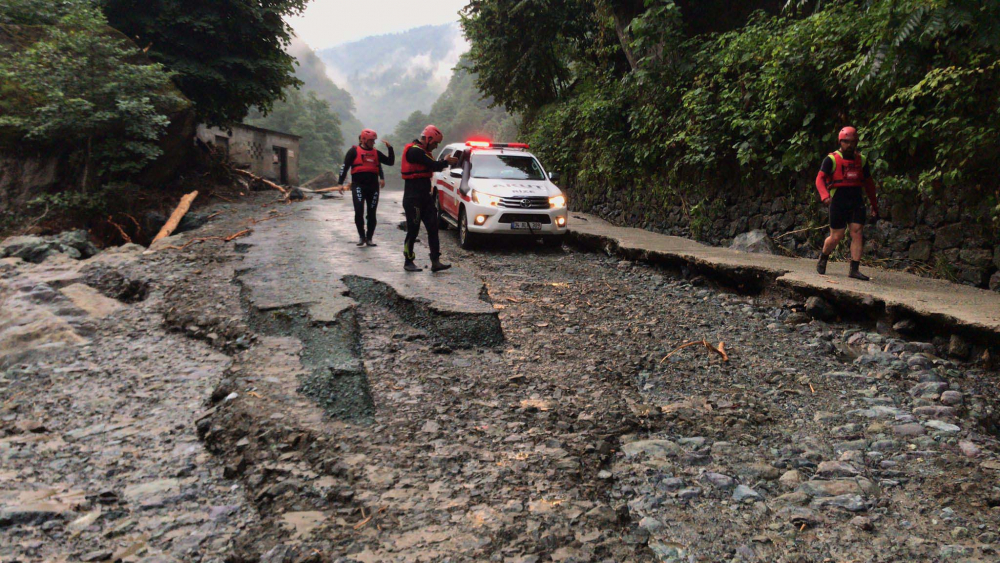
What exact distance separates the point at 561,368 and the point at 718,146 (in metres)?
6.34

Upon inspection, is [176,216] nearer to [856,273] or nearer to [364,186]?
[364,186]

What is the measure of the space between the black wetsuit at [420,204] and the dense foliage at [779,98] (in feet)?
14.2

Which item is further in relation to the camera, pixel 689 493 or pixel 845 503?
pixel 689 493

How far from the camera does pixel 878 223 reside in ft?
22.1

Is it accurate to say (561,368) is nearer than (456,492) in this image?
No

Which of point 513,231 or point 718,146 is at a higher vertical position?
point 718,146

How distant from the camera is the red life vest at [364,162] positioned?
8750mm

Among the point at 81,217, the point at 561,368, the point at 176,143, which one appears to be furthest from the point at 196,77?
the point at 561,368

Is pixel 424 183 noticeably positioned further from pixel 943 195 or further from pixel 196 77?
pixel 196 77

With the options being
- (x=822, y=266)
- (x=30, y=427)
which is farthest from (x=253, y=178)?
(x=822, y=266)

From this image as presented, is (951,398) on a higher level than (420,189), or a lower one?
lower

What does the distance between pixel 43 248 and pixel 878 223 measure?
42.3 ft

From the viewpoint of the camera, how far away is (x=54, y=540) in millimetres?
2527

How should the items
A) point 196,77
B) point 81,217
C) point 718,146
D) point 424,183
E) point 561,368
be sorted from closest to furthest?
point 561,368
point 424,183
point 718,146
point 81,217
point 196,77
